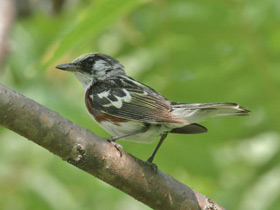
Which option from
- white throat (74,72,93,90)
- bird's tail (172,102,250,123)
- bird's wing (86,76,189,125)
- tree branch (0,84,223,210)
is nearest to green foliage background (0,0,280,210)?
white throat (74,72,93,90)

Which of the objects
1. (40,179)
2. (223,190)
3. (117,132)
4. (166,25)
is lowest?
(40,179)

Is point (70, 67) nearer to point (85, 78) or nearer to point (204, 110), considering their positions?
point (85, 78)

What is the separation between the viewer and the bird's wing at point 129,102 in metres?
3.56

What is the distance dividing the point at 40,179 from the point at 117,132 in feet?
5.00

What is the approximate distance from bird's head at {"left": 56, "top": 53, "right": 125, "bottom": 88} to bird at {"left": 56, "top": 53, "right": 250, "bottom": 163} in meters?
0.26

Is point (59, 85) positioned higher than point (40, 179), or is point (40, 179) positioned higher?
point (59, 85)

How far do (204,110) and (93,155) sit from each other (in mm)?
1020

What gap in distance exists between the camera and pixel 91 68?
4422 millimetres

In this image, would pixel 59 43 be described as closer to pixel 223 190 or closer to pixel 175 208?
pixel 175 208

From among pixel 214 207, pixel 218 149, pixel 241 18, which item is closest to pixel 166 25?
pixel 241 18

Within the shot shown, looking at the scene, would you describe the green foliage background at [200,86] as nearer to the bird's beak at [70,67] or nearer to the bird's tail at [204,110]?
the bird's beak at [70,67]

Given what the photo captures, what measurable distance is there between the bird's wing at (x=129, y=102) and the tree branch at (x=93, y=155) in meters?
0.49

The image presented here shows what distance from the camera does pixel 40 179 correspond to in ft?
16.3

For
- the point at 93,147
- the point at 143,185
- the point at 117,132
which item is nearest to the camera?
the point at 93,147
